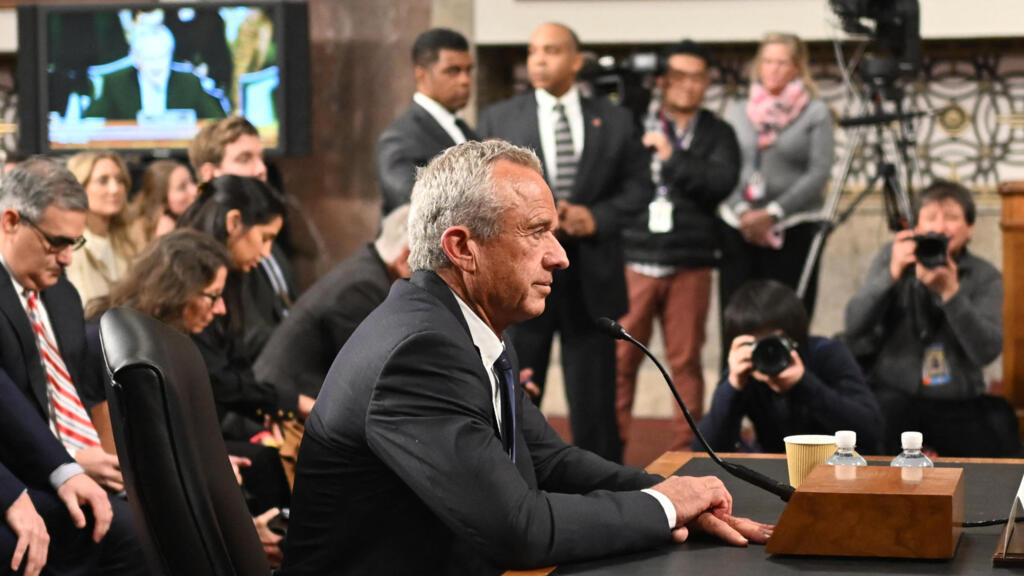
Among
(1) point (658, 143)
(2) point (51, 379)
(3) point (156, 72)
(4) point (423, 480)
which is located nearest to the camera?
(4) point (423, 480)

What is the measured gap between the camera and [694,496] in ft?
6.40

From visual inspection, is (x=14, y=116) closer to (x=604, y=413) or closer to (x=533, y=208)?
(x=604, y=413)

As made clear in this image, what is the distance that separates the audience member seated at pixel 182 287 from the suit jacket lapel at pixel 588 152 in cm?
163

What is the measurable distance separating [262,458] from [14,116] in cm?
463

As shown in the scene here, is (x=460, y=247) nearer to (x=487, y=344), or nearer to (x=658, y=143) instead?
(x=487, y=344)

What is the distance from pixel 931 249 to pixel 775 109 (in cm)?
152

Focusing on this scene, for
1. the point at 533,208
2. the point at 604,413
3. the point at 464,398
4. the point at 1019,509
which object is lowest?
the point at 604,413

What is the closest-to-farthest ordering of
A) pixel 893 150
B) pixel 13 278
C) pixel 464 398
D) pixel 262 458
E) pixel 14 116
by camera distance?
pixel 464 398, pixel 13 278, pixel 262 458, pixel 893 150, pixel 14 116

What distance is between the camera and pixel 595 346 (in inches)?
193

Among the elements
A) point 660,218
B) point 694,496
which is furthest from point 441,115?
point 694,496

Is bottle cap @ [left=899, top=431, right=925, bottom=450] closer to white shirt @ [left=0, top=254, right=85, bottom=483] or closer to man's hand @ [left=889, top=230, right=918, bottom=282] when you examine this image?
white shirt @ [left=0, top=254, right=85, bottom=483]

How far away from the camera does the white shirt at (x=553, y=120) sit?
497 cm

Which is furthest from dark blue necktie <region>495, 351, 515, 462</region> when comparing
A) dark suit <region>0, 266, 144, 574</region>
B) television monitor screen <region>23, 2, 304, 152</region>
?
television monitor screen <region>23, 2, 304, 152</region>

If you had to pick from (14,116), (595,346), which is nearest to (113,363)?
(595,346)
